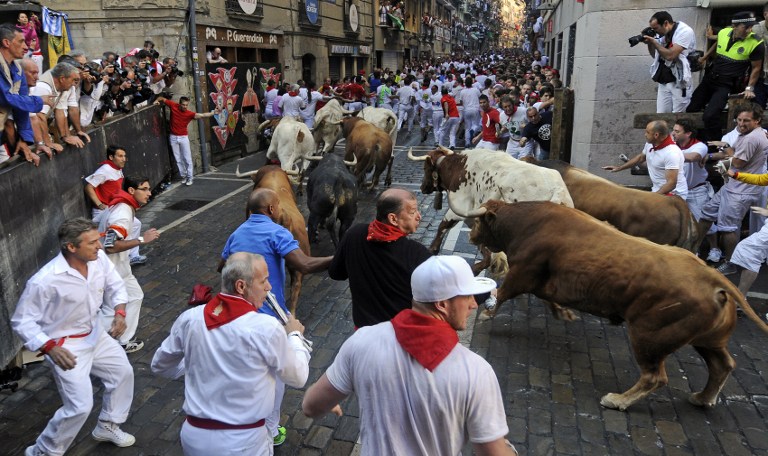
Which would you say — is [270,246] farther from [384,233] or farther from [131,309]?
[131,309]

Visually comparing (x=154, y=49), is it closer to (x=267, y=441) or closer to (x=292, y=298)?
(x=292, y=298)

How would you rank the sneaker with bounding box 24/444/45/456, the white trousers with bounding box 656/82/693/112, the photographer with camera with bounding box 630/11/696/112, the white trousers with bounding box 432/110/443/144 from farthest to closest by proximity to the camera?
1. the white trousers with bounding box 432/110/443/144
2. the white trousers with bounding box 656/82/693/112
3. the photographer with camera with bounding box 630/11/696/112
4. the sneaker with bounding box 24/444/45/456

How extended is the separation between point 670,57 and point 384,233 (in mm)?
7539

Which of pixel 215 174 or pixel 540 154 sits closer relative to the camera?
pixel 540 154

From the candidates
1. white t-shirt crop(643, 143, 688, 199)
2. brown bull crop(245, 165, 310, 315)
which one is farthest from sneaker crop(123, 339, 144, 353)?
white t-shirt crop(643, 143, 688, 199)

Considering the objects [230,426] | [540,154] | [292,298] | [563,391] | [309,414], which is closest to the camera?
[309,414]

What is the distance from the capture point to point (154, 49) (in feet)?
43.7

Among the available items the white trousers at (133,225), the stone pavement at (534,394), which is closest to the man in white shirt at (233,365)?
the stone pavement at (534,394)

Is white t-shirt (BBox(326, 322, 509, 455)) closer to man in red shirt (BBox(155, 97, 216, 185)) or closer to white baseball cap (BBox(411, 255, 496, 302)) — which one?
white baseball cap (BBox(411, 255, 496, 302))

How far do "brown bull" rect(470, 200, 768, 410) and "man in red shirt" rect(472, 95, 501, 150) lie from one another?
6.68 m

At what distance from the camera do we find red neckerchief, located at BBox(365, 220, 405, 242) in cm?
368

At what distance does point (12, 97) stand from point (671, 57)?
9352mm

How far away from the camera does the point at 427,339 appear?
7.14 feet

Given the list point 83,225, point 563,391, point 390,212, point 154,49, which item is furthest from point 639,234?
point 154,49
